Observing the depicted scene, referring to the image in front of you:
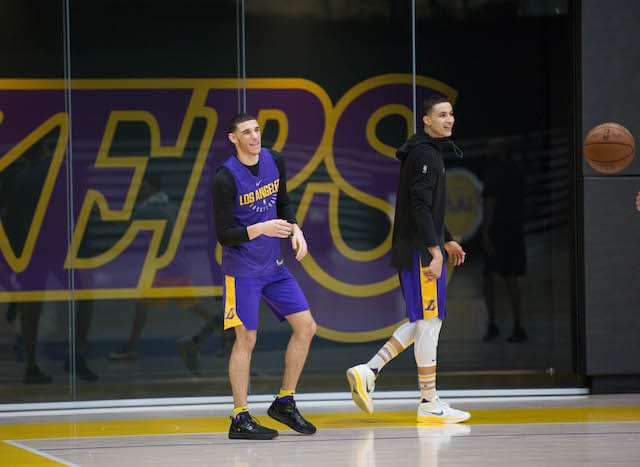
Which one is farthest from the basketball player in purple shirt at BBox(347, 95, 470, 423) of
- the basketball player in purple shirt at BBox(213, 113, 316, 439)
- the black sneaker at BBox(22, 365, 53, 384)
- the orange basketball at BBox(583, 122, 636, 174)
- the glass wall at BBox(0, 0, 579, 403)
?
the black sneaker at BBox(22, 365, 53, 384)

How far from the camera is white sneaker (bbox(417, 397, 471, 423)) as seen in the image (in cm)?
805

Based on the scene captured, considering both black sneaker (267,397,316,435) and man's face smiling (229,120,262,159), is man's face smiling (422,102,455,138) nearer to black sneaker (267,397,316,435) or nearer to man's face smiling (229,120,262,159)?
man's face smiling (229,120,262,159)

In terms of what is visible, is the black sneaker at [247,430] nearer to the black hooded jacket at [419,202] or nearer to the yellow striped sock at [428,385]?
the yellow striped sock at [428,385]

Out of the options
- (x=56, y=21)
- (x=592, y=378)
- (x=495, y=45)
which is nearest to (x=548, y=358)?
(x=592, y=378)

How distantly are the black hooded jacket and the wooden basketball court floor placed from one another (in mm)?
1193

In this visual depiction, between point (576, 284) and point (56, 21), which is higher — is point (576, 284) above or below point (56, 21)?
below

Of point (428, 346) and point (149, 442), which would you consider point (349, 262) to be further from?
point (149, 442)

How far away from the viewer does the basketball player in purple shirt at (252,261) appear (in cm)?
748

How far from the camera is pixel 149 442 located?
7512 mm

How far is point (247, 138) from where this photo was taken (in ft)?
24.7

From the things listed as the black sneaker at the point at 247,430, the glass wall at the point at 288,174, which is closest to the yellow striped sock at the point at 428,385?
the black sneaker at the point at 247,430

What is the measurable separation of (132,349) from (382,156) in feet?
8.25

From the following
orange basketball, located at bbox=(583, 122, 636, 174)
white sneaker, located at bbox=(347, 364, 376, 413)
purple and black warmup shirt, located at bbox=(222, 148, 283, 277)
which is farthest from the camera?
orange basketball, located at bbox=(583, 122, 636, 174)

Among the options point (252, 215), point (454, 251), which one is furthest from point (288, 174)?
point (252, 215)
